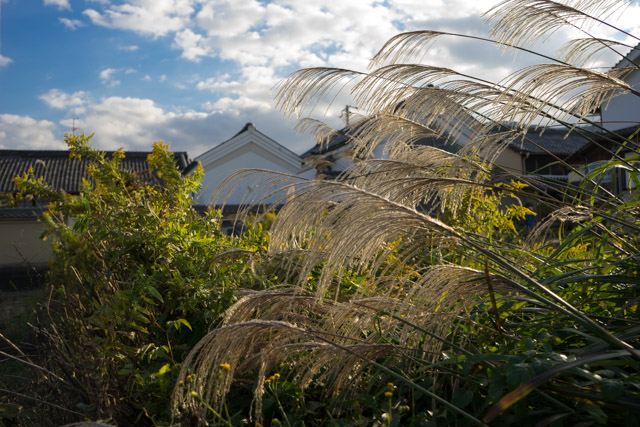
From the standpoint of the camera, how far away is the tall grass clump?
1.24m

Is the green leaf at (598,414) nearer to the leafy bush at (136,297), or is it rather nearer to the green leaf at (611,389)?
the green leaf at (611,389)

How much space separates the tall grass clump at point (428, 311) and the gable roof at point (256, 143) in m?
20.7

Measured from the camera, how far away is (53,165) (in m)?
30.1

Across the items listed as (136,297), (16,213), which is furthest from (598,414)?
(16,213)

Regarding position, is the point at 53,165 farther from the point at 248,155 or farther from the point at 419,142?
the point at 419,142

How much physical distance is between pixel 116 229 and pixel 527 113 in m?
1.67

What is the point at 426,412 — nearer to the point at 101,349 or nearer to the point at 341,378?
the point at 341,378

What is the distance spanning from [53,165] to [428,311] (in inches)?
1275

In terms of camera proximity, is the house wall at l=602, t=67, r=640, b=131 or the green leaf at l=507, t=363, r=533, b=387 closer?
the green leaf at l=507, t=363, r=533, b=387

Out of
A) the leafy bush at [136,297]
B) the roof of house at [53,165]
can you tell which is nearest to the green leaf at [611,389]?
the leafy bush at [136,297]

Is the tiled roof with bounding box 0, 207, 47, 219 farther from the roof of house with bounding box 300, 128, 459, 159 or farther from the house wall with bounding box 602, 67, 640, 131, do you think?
the house wall with bounding box 602, 67, 640, 131

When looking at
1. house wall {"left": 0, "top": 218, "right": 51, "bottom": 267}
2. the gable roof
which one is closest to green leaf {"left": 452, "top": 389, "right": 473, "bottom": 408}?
house wall {"left": 0, "top": 218, "right": 51, "bottom": 267}

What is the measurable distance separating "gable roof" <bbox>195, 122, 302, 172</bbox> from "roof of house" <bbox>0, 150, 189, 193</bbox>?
548 centimetres

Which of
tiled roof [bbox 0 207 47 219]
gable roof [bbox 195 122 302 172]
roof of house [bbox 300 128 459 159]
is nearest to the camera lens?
roof of house [bbox 300 128 459 159]
